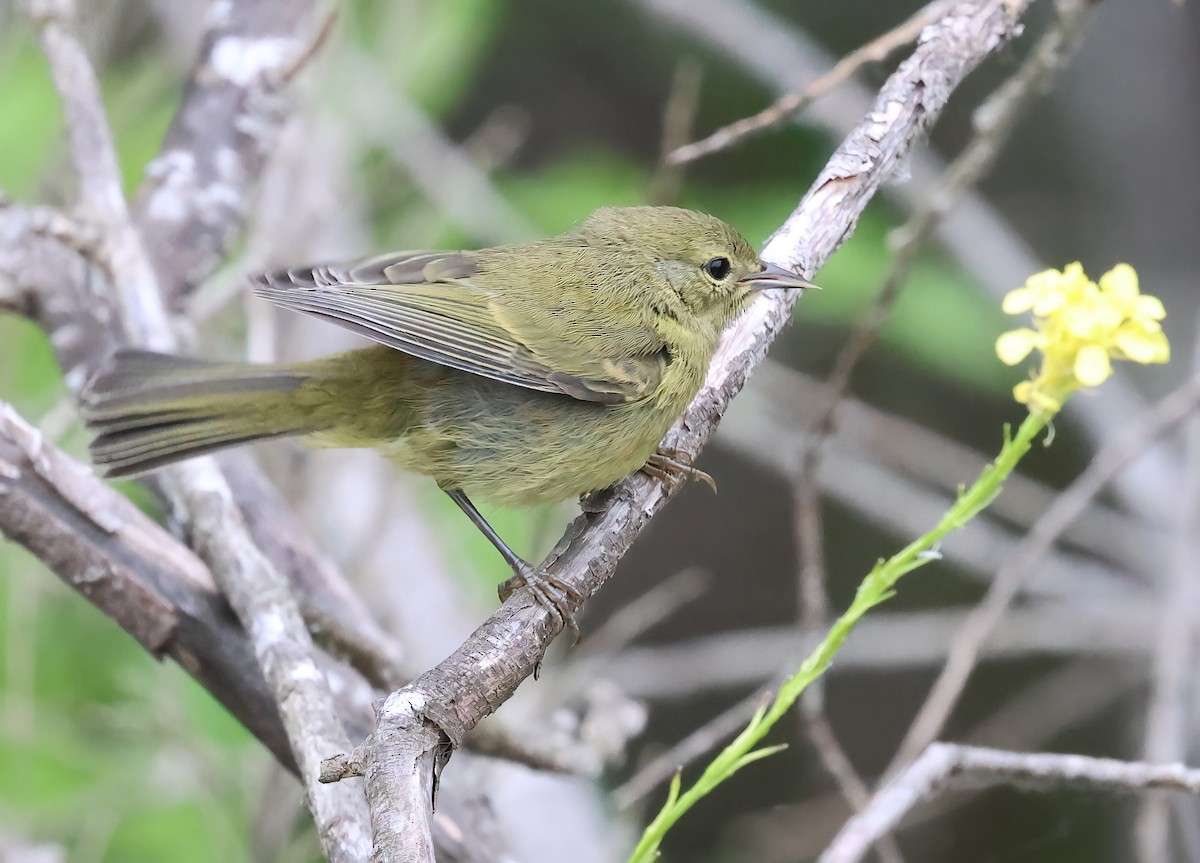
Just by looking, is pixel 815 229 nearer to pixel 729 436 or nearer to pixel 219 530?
pixel 219 530

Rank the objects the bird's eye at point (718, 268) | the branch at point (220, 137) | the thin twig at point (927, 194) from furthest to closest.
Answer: the thin twig at point (927, 194)
the branch at point (220, 137)
the bird's eye at point (718, 268)

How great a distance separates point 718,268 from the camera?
305 centimetres

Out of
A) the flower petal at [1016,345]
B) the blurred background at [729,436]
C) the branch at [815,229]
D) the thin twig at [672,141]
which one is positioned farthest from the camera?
the blurred background at [729,436]

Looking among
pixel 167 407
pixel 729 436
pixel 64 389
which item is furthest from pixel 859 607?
pixel 729 436

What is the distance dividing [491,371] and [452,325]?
17cm

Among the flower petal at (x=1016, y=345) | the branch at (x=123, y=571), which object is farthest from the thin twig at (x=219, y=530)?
the flower petal at (x=1016, y=345)

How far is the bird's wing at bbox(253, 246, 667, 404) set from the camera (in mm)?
2594

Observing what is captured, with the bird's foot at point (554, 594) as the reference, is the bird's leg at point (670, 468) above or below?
above

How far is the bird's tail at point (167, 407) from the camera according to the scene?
8.70 feet

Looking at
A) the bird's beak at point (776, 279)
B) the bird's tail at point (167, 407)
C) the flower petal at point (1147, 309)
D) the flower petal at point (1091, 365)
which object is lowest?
the bird's tail at point (167, 407)

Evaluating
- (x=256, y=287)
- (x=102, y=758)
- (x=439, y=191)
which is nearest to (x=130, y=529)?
(x=256, y=287)

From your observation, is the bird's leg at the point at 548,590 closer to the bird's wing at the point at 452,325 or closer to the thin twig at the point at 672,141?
the bird's wing at the point at 452,325

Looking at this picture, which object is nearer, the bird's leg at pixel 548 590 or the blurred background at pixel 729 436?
the bird's leg at pixel 548 590

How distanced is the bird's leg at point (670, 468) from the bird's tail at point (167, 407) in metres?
0.89
